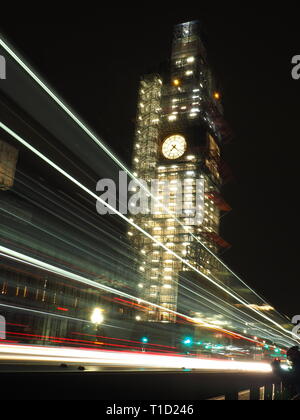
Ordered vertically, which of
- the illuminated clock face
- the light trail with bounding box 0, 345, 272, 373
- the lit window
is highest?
the lit window

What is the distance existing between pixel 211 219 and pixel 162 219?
51.2 ft

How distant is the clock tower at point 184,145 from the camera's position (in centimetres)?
8806

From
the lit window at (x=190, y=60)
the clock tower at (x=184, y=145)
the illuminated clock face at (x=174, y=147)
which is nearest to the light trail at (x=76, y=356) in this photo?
the clock tower at (x=184, y=145)

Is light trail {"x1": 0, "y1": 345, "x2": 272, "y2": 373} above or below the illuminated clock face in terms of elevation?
below

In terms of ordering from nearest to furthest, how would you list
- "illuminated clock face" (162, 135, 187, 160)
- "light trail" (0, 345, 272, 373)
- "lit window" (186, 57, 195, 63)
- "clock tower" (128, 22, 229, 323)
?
"light trail" (0, 345, 272, 373) → "clock tower" (128, 22, 229, 323) → "illuminated clock face" (162, 135, 187, 160) → "lit window" (186, 57, 195, 63)

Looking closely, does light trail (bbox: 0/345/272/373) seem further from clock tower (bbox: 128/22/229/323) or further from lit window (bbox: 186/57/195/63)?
lit window (bbox: 186/57/195/63)

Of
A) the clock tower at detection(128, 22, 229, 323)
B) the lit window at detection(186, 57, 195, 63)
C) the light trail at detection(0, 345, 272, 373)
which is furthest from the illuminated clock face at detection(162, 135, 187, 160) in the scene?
the light trail at detection(0, 345, 272, 373)

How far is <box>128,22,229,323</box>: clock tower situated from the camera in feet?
289

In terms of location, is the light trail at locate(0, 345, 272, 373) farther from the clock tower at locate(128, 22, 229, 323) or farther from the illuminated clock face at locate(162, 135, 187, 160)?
the illuminated clock face at locate(162, 135, 187, 160)

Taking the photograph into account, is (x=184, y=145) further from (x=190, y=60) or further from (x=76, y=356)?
(x=76, y=356)

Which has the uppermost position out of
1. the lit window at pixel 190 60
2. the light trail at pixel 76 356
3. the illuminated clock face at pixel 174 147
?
the lit window at pixel 190 60

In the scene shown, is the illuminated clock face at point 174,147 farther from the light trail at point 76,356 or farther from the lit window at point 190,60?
the light trail at point 76,356

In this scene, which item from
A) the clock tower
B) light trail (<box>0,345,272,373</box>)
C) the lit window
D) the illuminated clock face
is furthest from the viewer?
the lit window

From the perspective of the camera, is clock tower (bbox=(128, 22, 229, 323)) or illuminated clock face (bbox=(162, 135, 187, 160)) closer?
clock tower (bbox=(128, 22, 229, 323))
